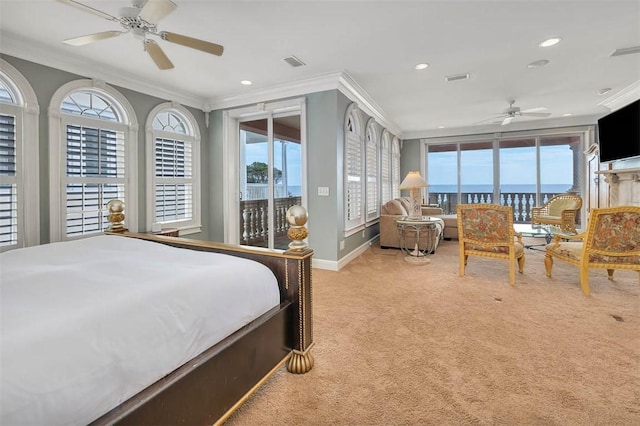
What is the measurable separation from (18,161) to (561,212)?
25.2ft

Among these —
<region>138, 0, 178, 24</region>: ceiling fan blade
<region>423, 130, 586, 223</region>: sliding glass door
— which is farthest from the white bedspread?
<region>423, 130, 586, 223</region>: sliding glass door

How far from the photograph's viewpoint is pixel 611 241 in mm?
2881

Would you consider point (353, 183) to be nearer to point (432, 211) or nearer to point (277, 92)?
point (277, 92)

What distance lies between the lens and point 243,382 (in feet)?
4.48

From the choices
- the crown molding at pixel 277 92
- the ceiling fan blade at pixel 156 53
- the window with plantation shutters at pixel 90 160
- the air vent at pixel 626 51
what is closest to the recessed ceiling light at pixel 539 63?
the air vent at pixel 626 51

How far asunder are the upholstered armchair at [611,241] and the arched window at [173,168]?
194 inches

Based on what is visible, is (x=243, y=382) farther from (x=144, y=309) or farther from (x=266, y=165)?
(x=266, y=165)

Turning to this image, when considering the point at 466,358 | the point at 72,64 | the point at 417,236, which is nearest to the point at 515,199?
the point at 417,236

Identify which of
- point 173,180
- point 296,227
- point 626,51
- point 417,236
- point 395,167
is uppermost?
point 626,51

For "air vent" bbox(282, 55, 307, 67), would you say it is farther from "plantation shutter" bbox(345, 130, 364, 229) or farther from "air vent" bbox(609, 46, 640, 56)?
"air vent" bbox(609, 46, 640, 56)

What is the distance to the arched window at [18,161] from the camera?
2.88 metres

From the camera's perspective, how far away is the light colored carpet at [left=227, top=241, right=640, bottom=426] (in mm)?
1451

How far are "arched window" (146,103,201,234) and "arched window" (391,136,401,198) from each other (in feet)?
14.5

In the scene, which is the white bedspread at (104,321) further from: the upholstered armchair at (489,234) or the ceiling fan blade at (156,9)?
the upholstered armchair at (489,234)
